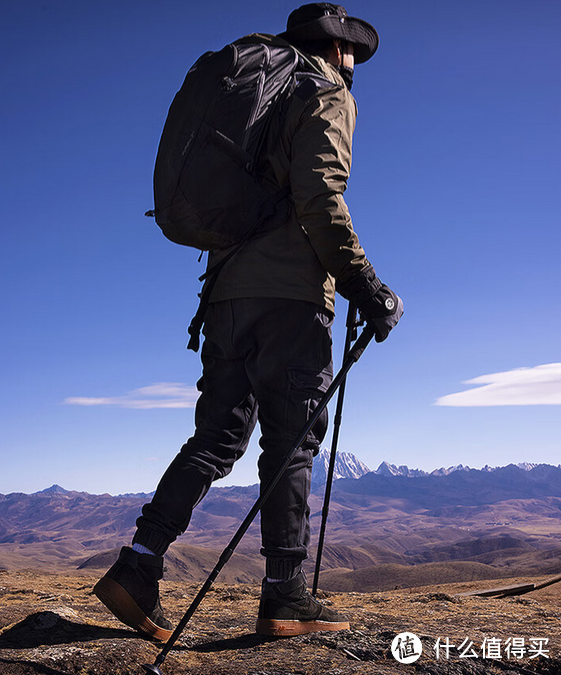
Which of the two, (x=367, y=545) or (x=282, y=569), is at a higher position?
(x=282, y=569)

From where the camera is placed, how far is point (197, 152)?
10.1 ft

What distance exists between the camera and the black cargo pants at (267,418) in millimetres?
3035

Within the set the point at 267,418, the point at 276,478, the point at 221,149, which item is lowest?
the point at 276,478

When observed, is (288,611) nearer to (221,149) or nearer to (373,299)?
(373,299)

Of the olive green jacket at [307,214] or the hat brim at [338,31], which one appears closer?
the olive green jacket at [307,214]

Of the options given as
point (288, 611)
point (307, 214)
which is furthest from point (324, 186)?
point (288, 611)

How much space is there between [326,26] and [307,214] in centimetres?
136

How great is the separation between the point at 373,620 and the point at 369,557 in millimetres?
87815

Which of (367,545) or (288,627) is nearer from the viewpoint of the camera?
(288,627)

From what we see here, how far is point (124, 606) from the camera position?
2.88 metres

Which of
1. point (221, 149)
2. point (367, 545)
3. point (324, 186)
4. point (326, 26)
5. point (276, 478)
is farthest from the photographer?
point (367, 545)

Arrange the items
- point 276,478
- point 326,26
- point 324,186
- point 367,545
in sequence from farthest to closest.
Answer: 1. point 367,545
2. point 326,26
3. point 324,186
4. point 276,478

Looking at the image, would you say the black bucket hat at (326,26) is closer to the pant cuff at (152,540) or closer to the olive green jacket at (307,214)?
the olive green jacket at (307,214)

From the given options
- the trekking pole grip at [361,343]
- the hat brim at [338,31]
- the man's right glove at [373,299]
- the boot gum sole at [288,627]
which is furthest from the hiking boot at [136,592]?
the hat brim at [338,31]
